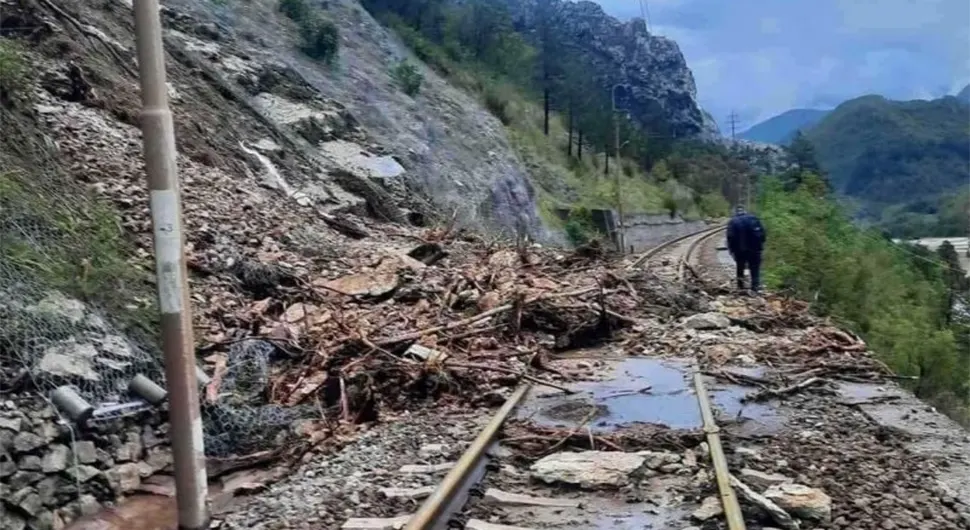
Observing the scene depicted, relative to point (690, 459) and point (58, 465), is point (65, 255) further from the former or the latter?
point (690, 459)

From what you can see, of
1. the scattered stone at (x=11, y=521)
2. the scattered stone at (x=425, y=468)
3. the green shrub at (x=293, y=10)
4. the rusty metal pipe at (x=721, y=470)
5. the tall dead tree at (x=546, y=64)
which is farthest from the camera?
the tall dead tree at (x=546, y=64)

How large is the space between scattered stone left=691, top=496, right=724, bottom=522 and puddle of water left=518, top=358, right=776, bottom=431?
219cm

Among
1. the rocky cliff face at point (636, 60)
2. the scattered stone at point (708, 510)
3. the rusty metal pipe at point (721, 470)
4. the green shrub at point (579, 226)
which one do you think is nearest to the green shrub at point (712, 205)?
the rocky cliff face at point (636, 60)

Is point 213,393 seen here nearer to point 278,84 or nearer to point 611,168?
point 278,84

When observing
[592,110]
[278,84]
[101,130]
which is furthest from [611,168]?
[101,130]

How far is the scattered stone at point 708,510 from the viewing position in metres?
5.31

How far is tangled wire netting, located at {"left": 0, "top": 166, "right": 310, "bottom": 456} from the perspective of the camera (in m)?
6.87

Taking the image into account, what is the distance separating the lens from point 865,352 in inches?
433

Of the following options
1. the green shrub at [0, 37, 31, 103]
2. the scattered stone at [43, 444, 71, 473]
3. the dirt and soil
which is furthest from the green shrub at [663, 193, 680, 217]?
the scattered stone at [43, 444, 71, 473]

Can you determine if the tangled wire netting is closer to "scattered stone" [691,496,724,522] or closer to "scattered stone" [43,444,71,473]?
"scattered stone" [43,444,71,473]

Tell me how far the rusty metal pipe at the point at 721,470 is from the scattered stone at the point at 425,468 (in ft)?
6.06

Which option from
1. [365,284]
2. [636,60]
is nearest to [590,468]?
[365,284]

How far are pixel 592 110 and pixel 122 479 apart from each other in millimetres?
69881

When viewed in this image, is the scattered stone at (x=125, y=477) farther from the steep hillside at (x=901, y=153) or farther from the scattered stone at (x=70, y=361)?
the steep hillside at (x=901, y=153)
